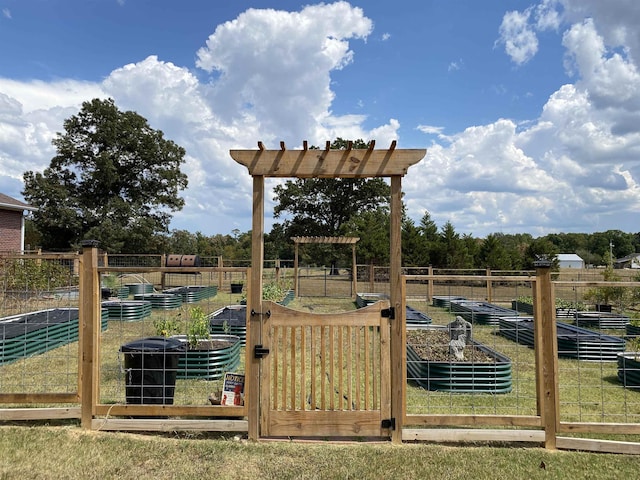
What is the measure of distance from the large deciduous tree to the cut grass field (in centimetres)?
2703

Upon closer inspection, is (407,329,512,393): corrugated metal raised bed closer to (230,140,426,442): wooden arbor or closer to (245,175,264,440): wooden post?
(230,140,426,442): wooden arbor

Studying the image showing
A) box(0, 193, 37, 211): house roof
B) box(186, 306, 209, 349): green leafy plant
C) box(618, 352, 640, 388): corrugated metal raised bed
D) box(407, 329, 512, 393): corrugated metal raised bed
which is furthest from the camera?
box(0, 193, 37, 211): house roof

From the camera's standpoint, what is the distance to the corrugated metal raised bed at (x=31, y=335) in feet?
22.0

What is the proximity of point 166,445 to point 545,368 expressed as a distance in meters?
3.53

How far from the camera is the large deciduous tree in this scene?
29.1 meters

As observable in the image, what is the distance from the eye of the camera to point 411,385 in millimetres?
6184

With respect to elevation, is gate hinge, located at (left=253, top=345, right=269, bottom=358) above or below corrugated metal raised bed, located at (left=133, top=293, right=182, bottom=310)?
above

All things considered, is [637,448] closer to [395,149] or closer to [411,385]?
[411,385]

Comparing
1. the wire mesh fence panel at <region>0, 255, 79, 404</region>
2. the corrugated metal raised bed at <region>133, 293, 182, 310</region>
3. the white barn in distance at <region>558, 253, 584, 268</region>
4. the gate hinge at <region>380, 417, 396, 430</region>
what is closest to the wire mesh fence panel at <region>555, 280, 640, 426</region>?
the gate hinge at <region>380, 417, 396, 430</region>

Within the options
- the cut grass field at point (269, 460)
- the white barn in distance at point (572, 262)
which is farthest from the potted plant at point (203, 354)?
the white barn in distance at point (572, 262)

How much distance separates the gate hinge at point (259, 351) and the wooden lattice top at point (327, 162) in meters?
1.64

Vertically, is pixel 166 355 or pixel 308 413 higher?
pixel 166 355

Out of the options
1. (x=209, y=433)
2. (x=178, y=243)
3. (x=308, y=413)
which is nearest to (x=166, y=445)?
(x=209, y=433)

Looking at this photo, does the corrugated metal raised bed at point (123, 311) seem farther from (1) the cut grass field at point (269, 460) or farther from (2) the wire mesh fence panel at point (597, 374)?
(2) the wire mesh fence panel at point (597, 374)
